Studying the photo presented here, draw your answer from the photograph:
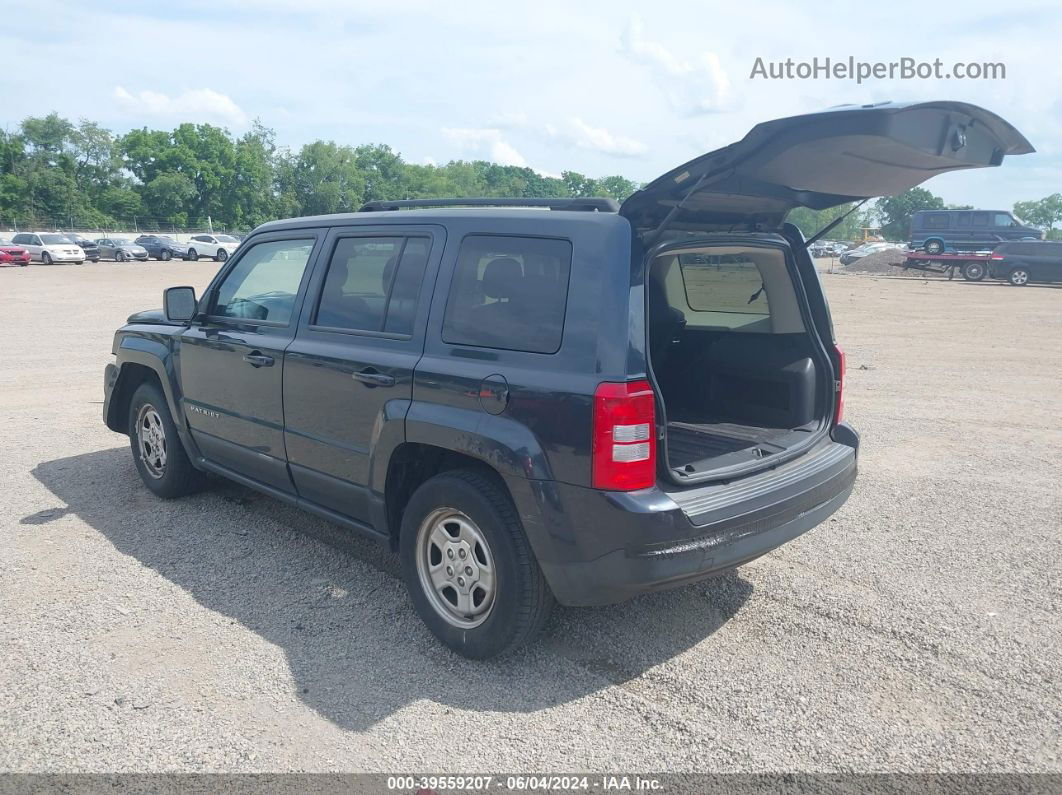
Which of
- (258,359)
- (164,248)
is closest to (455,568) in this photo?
(258,359)

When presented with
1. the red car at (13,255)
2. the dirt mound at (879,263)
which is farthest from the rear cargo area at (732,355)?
the red car at (13,255)

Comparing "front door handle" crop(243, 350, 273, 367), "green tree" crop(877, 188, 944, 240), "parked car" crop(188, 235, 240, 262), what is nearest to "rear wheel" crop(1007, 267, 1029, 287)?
"front door handle" crop(243, 350, 273, 367)

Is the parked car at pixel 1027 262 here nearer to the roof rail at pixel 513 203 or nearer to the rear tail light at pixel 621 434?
the roof rail at pixel 513 203

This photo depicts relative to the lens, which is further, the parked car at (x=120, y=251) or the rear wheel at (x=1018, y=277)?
the parked car at (x=120, y=251)

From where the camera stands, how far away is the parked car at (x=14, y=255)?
39.9 metres

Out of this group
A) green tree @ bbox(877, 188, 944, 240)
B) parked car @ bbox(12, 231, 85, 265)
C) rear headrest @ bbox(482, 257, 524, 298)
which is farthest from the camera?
green tree @ bbox(877, 188, 944, 240)

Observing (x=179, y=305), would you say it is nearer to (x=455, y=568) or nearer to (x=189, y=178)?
(x=455, y=568)

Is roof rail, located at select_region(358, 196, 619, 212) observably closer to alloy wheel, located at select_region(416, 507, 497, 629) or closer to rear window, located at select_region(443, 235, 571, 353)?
rear window, located at select_region(443, 235, 571, 353)

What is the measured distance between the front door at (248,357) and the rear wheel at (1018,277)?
3212cm

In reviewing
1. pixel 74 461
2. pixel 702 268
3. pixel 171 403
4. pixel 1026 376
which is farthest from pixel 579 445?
pixel 1026 376

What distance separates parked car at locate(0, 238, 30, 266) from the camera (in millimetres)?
39938

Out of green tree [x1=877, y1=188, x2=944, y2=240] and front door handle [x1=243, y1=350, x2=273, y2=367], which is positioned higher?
green tree [x1=877, y1=188, x2=944, y2=240]

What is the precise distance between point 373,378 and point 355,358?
0.20 m

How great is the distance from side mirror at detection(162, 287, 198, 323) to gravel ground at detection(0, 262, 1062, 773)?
1263 mm
